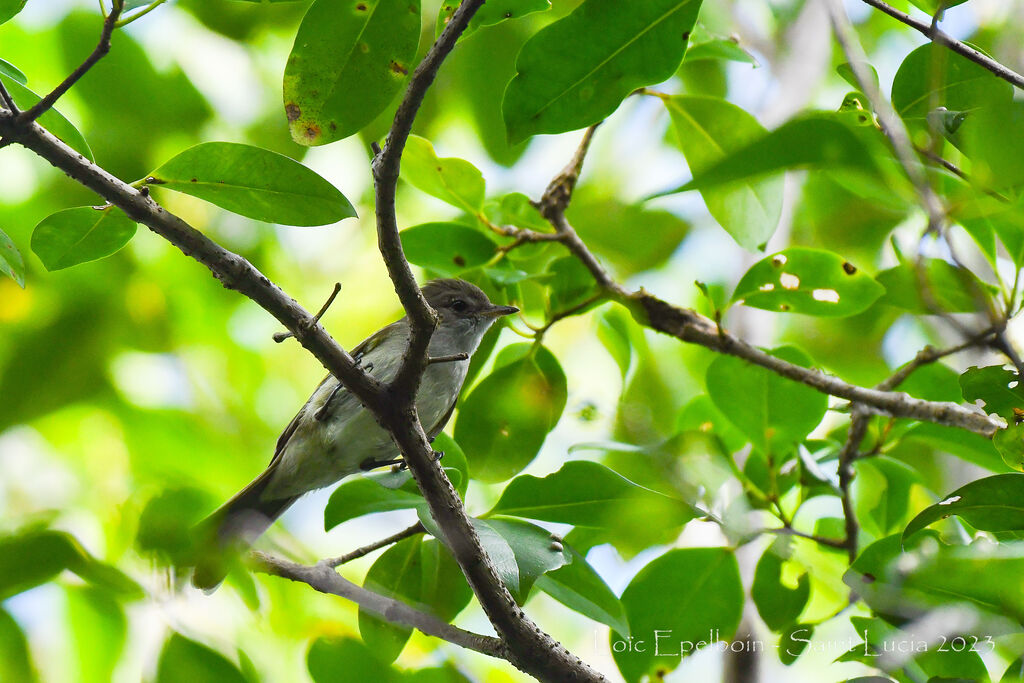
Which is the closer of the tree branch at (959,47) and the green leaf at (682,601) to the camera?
the tree branch at (959,47)

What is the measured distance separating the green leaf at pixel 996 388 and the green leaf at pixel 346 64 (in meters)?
1.61

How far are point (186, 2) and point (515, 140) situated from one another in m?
2.49

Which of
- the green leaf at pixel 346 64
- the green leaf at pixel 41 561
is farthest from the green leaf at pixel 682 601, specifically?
the green leaf at pixel 41 561

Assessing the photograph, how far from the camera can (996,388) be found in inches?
83.0

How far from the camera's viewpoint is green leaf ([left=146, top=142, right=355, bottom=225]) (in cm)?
201

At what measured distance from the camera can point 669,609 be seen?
8.84 feet

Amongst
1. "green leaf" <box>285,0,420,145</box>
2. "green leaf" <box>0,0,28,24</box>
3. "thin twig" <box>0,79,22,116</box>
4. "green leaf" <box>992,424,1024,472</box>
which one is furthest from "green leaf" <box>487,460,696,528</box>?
"green leaf" <box>0,0,28,24</box>

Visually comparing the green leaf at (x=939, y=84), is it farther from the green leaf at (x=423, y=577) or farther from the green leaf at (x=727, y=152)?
the green leaf at (x=423, y=577)

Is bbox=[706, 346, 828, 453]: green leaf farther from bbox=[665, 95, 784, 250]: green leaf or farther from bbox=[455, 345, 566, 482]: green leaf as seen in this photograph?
bbox=[455, 345, 566, 482]: green leaf

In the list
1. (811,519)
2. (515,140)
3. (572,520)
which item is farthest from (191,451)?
(811,519)

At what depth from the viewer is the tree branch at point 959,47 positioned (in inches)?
78.7

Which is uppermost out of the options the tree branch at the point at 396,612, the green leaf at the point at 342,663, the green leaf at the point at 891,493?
the green leaf at the point at 891,493

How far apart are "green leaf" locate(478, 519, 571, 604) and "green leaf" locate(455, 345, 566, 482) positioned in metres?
0.41

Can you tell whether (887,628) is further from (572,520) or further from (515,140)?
(515,140)
